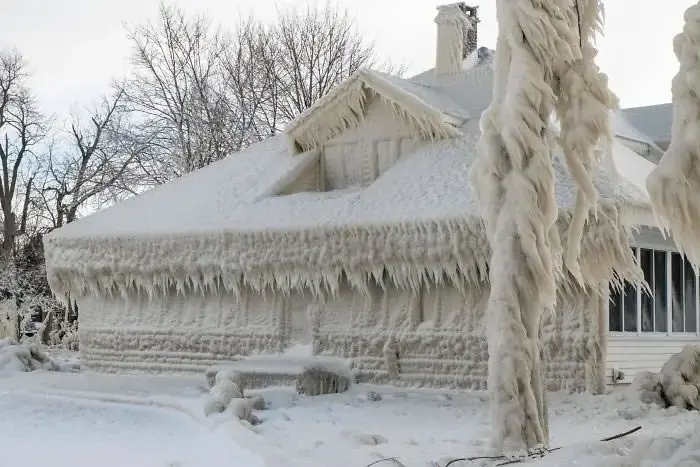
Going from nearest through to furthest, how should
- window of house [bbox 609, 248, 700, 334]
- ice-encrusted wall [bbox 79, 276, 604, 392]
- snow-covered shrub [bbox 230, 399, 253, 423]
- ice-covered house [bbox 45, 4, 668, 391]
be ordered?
snow-covered shrub [bbox 230, 399, 253, 423] < ice-encrusted wall [bbox 79, 276, 604, 392] < ice-covered house [bbox 45, 4, 668, 391] < window of house [bbox 609, 248, 700, 334]

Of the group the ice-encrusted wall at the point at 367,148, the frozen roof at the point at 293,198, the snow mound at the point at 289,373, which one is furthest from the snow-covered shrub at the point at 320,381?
the ice-encrusted wall at the point at 367,148

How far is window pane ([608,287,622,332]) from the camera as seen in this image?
527 inches

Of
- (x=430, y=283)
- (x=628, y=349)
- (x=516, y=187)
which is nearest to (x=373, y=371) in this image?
(x=430, y=283)

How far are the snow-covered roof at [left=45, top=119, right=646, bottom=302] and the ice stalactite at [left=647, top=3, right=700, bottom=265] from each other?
4.58 metres

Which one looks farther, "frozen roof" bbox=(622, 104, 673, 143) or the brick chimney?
"frozen roof" bbox=(622, 104, 673, 143)

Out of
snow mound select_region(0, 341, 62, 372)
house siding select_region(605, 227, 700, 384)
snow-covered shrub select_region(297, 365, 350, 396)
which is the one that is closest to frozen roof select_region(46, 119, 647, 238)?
house siding select_region(605, 227, 700, 384)

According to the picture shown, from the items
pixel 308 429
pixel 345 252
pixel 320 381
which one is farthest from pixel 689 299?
pixel 308 429

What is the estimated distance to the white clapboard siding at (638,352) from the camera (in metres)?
13.1

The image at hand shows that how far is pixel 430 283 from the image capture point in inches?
541

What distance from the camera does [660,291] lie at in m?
14.5

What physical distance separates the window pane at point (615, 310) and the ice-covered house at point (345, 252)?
0.88 meters

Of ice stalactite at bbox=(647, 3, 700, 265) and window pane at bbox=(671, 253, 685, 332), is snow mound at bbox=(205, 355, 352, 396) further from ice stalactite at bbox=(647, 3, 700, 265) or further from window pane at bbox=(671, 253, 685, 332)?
ice stalactite at bbox=(647, 3, 700, 265)

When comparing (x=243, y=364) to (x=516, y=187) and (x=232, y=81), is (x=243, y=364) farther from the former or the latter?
(x=232, y=81)

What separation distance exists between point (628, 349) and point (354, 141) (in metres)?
6.43
